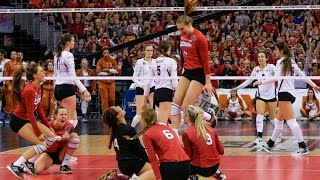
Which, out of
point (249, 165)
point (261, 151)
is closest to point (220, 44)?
point (261, 151)

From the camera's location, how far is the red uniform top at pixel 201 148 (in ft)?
28.7

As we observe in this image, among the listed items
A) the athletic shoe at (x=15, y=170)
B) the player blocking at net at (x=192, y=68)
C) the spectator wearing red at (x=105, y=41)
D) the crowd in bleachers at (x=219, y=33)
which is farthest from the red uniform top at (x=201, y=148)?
the spectator wearing red at (x=105, y=41)

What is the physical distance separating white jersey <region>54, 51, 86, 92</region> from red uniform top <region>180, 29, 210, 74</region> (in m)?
2.45

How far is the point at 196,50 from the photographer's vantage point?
10.0m

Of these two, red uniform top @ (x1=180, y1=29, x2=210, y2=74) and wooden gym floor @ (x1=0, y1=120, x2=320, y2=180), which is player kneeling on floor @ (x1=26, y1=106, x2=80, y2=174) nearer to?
wooden gym floor @ (x1=0, y1=120, x2=320, y2=180)

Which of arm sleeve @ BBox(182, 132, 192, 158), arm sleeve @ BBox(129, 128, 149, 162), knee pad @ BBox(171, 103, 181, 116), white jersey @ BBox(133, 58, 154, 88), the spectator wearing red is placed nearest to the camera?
arm sleeve @ BBox(182, 132, 192, 158)

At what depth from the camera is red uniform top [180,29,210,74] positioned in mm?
9958

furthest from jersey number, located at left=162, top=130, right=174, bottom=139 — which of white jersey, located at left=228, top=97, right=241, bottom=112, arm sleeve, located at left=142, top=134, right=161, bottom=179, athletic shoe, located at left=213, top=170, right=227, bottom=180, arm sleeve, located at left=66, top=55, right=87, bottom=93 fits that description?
white jersey, located at left=228, top=97, right=241, bottom=112

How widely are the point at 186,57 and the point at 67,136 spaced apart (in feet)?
6.95

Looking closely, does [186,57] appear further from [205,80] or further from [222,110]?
[222,110]

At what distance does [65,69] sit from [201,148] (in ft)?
13.4

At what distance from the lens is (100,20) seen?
22234 millimetres

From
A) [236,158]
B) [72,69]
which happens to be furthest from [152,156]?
[72,69]

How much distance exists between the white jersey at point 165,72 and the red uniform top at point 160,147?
3771 mm
